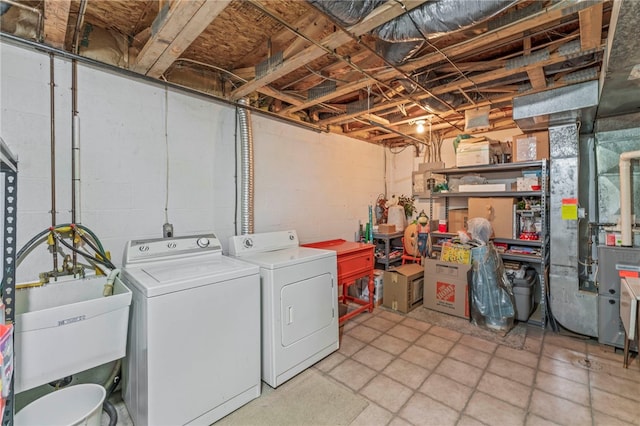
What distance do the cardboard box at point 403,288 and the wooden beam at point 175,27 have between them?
3133 millimetres

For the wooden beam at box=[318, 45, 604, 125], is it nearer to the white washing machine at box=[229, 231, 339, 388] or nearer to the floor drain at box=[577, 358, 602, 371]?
the white washing machine at box=[229, 231, 339, 388]

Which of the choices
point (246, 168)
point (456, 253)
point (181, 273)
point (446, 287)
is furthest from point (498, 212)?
point (181, 273)

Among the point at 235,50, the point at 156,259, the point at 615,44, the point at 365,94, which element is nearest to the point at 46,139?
the point at 156,259

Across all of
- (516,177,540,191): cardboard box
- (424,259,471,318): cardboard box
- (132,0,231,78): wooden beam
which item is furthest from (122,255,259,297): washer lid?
(516,177,540,191): cardboard box

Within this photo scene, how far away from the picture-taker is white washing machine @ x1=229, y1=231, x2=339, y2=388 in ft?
6.96

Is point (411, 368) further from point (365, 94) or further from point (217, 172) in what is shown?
point (365, 94)

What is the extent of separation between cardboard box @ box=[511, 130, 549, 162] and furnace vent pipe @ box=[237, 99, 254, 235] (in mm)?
2987

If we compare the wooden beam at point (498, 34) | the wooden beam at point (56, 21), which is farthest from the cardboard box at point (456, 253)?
the wooden beam at point (56, 21)

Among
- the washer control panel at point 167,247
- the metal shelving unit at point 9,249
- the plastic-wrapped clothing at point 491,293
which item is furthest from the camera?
the plastic-wrapped clothing at point 491,293

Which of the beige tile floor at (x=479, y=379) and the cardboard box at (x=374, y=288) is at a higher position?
the cardboard box at (x=374, y=288)

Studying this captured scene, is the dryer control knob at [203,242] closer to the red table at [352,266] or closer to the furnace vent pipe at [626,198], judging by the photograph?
the red table at [352,266]

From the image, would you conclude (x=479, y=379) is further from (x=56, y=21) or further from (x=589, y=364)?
(x=56, y=21)

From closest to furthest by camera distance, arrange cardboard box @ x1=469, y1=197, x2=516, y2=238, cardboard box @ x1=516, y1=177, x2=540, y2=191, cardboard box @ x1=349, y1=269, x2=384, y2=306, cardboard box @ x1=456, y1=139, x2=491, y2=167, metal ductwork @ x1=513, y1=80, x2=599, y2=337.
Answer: metal ductwork @ x1=513, y1=80, x2=599, y2=337 < cardboard box @ x1=516, y1=177, x2=540, y2=191 < cardboard box @ x1=469, y1=197, x2=516, y2=238 < cardboard box @ x1=456, y1=139, x2=491, y2=167 < cardboard box @ x1=349, y1=269, x2=384, y2=306

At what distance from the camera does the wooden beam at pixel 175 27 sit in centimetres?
148
